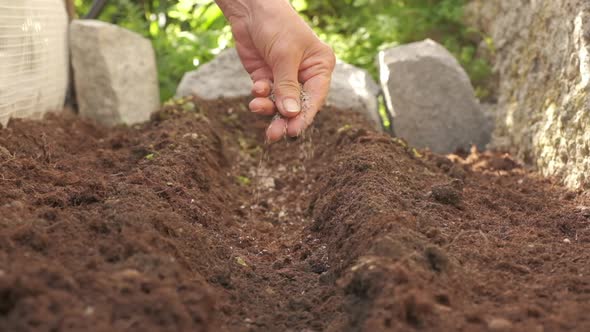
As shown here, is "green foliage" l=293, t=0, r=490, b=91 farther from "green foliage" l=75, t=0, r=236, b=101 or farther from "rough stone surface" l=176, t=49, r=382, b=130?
"green foliage" l=75, t=0, r=236, b=101

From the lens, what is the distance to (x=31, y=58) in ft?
13.5

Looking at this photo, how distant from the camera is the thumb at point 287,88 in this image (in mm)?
3205

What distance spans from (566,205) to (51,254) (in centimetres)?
229

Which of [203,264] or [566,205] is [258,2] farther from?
[566,205]

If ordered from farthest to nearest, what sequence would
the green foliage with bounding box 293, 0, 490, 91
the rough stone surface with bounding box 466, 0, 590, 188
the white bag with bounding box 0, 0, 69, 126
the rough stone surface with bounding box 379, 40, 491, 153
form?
the green foliage with bounding box 293, 0, 490, 91, the rough stone surface with bounding box 379, 40, 491, 153, the white bag with bounding box 0, 0, 69, 126, the rough stone surface with bounding box 466, 0, 590, 188

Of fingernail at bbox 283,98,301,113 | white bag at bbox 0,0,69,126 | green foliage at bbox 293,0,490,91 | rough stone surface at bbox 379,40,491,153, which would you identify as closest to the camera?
fingernail at bbox 283,98,301,113

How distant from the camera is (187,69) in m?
6.09

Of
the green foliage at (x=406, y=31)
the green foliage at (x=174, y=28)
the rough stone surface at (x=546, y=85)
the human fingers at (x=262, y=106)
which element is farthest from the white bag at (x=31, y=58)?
the rough stone surface at (x=546, y=85)

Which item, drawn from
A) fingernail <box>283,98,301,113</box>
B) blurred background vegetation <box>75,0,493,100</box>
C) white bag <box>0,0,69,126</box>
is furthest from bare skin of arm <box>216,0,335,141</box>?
blurred background vegetation <box>75,0,493,100</box>

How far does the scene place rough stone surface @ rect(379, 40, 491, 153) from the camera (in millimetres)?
4922

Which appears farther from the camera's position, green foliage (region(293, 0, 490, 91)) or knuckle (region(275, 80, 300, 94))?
green foliage (region(293, 0, 490, 91))

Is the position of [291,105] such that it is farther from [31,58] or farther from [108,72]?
[108,72]

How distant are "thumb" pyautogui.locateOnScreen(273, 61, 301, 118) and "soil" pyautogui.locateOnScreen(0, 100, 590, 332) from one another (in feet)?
1.37

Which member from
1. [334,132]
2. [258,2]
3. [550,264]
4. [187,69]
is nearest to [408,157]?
[334,132]
